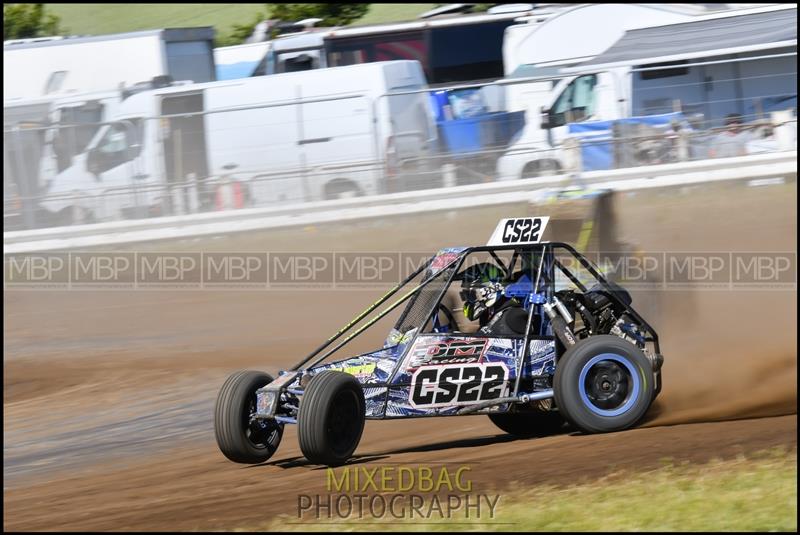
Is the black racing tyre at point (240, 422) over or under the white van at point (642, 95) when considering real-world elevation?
under

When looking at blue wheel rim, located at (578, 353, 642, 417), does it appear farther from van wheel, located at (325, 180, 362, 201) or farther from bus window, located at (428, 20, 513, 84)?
bus window, located at (428, 20, 513, 84)

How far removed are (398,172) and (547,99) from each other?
1.83m

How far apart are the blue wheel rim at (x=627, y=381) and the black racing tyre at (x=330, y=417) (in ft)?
4.50

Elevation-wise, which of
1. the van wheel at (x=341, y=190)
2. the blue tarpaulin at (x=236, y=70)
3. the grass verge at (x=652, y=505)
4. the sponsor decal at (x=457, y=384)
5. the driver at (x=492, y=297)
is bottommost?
the grass verge at (x=652, y=505)

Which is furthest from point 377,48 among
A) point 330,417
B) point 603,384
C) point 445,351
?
point 330,417

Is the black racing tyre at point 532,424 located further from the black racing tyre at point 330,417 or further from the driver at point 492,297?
the black racing tyre at point 330,417

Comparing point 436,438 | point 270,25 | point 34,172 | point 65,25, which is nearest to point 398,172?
point 34,172

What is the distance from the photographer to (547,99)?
1148 cm

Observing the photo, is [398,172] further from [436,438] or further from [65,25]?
[65,25]

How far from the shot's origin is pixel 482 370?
6395 millimetres

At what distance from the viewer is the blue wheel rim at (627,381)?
6.35 m

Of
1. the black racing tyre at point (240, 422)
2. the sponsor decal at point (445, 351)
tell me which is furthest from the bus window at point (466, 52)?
the black racing tyre at point (240, 422)

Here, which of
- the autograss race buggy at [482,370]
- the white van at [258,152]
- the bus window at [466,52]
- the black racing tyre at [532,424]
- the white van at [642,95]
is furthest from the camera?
the bus window at [466,52]

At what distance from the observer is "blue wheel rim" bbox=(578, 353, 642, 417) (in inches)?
250
